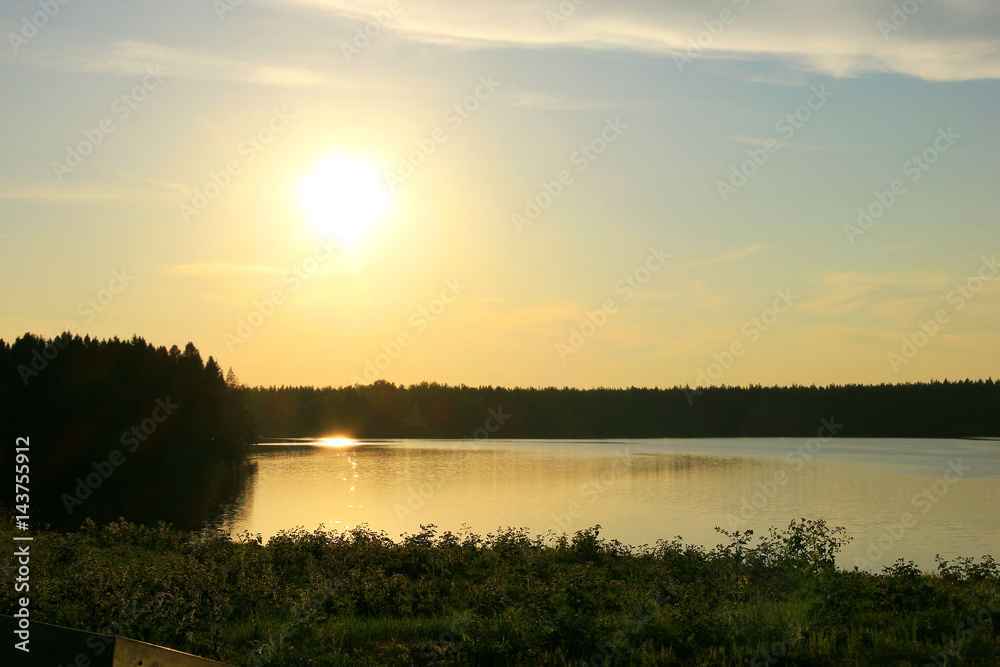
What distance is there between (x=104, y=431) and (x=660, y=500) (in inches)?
1511

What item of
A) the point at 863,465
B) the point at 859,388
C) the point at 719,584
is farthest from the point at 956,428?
the point at 719,584

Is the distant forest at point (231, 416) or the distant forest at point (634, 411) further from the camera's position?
the distant forest at point (634, 411)

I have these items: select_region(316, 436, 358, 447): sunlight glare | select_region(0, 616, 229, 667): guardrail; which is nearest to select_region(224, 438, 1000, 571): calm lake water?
select_region(0, 616, 229, 667): guardrail

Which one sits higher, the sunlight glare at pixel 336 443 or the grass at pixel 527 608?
the sunlight glare at pixel 336 443

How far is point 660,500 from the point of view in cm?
3441

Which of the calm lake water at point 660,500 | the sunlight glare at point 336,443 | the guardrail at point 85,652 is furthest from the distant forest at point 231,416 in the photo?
the guardrail at point 85,652

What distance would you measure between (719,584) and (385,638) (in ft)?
16.8

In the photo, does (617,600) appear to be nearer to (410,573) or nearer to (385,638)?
(385,638)

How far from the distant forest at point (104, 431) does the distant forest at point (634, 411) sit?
268 ft

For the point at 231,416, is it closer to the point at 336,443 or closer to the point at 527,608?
the point at 336,443

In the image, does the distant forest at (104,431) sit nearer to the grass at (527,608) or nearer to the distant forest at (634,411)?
the grass at (527,608)

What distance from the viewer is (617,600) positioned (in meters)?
10.9

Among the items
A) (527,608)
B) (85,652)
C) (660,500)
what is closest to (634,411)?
(660,500)

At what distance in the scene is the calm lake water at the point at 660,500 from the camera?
82.9 feet
